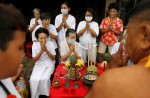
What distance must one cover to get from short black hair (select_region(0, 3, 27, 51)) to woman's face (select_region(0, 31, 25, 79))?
0.10 feet

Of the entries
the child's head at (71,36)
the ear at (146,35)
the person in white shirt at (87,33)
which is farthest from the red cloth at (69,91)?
the ear at (146,35)

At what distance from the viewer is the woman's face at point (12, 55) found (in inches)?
52.1

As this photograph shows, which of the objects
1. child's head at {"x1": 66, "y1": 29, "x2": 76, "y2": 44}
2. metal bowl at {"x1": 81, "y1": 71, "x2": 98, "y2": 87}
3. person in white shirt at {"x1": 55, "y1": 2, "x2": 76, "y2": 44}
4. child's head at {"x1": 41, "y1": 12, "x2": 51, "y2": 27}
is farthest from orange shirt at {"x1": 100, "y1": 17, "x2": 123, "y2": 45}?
metal bowl at {"x1": 81, "y1": 71, "x2": 98, "y2": 87}

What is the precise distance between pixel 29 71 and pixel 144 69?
14.3 ft

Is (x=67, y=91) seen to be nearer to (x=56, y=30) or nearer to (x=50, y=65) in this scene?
(x=50, y=65)

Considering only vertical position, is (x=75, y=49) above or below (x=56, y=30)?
below

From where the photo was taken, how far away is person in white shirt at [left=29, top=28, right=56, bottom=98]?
4305mm

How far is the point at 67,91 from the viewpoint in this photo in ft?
11.2

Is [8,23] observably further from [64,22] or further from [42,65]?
[64,22]

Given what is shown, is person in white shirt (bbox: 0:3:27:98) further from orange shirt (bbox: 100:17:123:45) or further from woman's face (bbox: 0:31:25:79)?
orange shirt (bbox: 100:17:123:45)

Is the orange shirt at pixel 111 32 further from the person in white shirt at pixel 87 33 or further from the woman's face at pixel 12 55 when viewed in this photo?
the woman's face at pixel 12 55

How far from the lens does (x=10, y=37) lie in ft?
4.24

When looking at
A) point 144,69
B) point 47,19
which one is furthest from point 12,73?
point 47,19

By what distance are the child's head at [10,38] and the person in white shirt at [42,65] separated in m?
2.91
